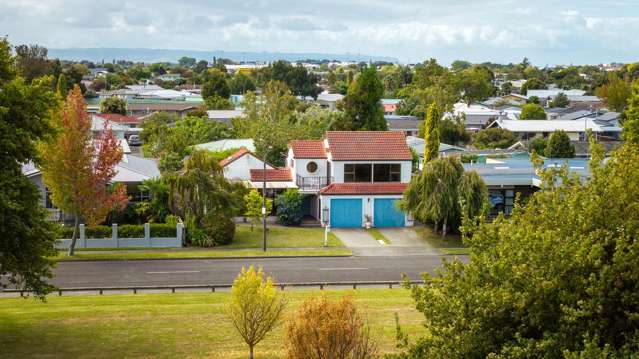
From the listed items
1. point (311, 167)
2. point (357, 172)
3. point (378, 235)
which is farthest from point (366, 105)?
point (378, 235)

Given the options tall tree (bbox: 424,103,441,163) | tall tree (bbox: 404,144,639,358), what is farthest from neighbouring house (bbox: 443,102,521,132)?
tall tree (bbox: 404,144,639,358)

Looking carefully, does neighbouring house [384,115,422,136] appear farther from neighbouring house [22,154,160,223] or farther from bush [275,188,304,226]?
neighbouring house [22,154,160,223]

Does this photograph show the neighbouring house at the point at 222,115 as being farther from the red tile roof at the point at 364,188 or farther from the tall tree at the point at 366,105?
the red tile roof at the point at 364,188

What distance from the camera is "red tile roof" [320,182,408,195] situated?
2068 inches

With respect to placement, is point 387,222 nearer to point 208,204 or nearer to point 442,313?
point 208,204

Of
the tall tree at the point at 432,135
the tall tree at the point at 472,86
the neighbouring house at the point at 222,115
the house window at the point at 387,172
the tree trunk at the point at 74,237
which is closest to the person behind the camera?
the tree trunk at the point at 74,237

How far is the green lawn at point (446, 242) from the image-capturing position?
46.6 meters

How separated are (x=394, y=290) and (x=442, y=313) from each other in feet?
65.6

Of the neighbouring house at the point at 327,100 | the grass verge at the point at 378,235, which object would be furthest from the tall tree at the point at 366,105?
the neighbouring house at the point at 327,100

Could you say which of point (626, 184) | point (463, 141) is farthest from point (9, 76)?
point (463, 141)

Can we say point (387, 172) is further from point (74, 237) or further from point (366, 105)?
point (74, 237)

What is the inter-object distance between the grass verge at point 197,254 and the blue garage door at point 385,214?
7.26 metres

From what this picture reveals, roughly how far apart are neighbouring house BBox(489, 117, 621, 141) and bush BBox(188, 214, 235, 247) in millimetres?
64981

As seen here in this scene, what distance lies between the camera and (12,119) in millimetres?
26453
